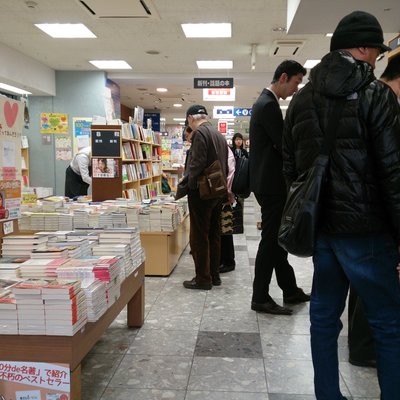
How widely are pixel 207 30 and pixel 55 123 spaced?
469cm

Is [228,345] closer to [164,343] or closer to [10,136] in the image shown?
[164,343]

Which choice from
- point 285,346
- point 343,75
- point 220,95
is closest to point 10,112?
point 343,75

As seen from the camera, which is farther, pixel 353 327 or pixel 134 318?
pixel 134 318

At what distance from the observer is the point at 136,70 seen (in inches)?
391

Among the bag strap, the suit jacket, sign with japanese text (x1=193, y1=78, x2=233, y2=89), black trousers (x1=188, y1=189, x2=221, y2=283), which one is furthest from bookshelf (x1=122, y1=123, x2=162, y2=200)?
the bag strap

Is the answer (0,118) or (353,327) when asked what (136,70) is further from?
(353,327)

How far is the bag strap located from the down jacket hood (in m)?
0.03

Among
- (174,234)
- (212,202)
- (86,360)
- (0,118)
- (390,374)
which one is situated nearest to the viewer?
(390,374)

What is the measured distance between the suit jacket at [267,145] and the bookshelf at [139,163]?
12.2 ft

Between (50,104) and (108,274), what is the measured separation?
28.9 feet

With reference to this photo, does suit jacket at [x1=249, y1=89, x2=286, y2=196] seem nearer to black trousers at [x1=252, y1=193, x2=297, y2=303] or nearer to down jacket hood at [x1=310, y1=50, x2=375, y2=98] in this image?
black trousers at [x1=252, y1=193, x2=297, y2=303]

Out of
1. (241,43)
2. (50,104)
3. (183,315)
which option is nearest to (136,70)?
(50,104)

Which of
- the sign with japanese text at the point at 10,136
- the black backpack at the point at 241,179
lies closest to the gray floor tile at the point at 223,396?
the sign with japanese text at the point at 10,136

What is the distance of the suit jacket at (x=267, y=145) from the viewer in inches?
114
